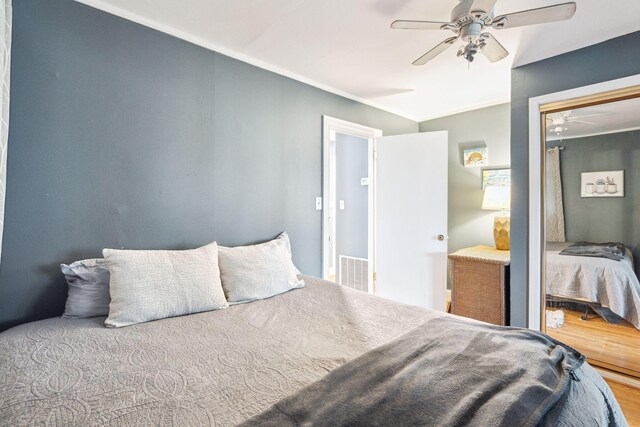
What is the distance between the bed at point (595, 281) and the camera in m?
2.15

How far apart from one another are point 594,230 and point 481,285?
92cm

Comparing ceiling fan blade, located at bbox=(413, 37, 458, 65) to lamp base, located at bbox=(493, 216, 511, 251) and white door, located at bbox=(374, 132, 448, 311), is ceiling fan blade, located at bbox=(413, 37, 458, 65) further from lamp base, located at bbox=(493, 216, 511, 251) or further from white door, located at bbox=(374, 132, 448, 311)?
lamp base, located at bbox=(493, 216, 511, 251)

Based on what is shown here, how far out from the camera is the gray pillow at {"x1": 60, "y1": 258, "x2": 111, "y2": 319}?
1.54 metres

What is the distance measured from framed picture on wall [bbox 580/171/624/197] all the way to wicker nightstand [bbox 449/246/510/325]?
77 centimetres

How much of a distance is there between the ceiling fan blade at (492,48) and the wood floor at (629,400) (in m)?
2.22

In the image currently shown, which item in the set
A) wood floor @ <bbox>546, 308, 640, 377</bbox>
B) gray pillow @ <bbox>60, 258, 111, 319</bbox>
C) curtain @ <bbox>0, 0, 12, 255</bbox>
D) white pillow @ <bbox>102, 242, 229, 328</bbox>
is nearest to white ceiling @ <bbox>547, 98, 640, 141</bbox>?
wood floor @ <bbox>546, 308, 640, 377</bbox>

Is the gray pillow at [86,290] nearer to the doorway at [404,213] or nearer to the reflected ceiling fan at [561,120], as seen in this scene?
the doorway at [404,213]

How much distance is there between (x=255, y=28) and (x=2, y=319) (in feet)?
6.95

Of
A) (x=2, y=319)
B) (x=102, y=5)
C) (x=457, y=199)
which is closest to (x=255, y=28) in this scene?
(x=102, y=5)

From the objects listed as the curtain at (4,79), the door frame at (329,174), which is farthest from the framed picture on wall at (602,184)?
the curtain at (4,79)

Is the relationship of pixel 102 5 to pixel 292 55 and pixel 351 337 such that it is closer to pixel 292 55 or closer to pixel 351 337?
pixel 292 55

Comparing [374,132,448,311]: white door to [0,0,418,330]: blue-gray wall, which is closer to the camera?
[0,0,418,330]: blue-gray wall

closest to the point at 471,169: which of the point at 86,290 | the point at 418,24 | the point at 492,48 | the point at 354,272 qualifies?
the point at 354,272

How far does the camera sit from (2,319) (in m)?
1.52
